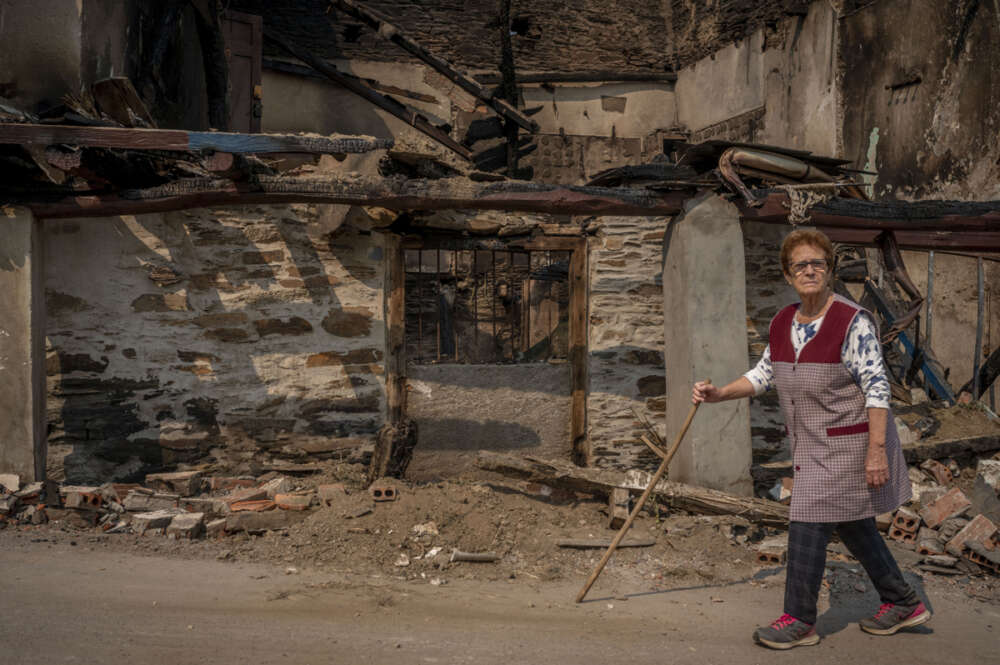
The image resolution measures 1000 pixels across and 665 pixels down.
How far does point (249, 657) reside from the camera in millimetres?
3148

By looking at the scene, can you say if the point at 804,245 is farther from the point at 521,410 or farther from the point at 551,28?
the point at 551,28

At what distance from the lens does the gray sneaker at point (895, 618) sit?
344cm

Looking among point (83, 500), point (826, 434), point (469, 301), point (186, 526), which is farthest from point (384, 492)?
point (469, 301)

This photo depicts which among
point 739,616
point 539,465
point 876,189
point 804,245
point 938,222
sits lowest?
point 739,616

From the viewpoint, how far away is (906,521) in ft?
18.0

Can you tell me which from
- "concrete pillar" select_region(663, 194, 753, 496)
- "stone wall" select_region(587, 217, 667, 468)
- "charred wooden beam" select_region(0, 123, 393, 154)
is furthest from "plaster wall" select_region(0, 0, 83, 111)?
"concrete pillar" select_region(663, 194, 753, 496)

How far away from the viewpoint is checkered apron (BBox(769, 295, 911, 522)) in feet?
10.4

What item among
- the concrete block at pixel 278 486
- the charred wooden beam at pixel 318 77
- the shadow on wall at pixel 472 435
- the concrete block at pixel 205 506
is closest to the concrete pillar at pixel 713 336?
the shadow on wall at pixel 472 435

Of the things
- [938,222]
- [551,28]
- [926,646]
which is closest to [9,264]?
[926,646]

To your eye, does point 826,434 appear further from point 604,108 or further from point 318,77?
point 604,108

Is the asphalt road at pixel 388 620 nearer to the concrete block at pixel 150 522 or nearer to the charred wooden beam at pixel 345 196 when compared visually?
the concrete block at pixel 150 522

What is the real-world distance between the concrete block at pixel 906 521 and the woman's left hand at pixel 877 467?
2827mm

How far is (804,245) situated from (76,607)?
3.68 m

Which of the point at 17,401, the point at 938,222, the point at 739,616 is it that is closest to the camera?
the point at 739,616
